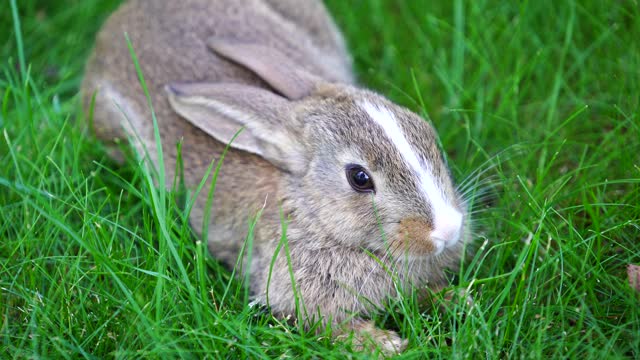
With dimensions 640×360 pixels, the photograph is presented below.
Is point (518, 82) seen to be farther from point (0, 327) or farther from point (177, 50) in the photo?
point (0, 327)

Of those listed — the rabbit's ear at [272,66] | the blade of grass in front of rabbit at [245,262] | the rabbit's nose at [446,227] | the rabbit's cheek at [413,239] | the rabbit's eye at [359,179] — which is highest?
the rabbit's ear at [272,66]

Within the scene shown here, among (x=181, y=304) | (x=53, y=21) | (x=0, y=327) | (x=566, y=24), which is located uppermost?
(x=566, y=24)

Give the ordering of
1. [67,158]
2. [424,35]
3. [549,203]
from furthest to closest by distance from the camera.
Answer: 1. [424,35]
2. [67,158]
3. [549,203]

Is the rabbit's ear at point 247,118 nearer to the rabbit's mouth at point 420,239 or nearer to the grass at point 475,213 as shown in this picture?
the grass at point 475,213

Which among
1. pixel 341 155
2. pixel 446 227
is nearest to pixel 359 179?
pixel 341 155

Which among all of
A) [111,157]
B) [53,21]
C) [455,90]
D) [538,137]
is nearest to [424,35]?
[455,90]

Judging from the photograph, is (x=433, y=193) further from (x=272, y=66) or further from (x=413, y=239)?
(x=272, y=66)

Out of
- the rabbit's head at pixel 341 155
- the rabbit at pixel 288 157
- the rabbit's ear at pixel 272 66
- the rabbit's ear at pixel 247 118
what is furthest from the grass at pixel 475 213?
the rabbit's ear at pixel 272 66

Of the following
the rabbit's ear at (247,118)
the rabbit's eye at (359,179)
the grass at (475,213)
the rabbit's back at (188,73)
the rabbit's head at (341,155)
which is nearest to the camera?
the grass at (475,213)
